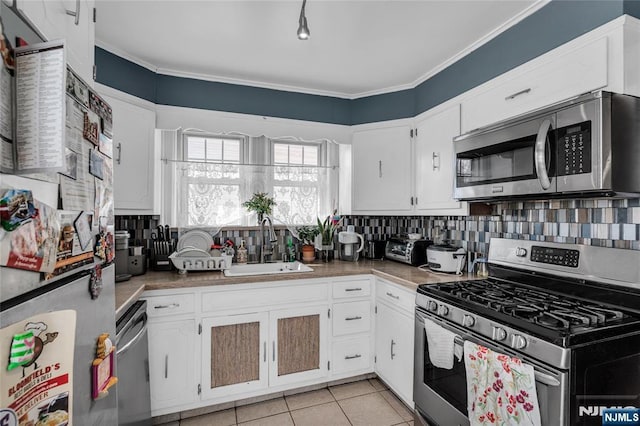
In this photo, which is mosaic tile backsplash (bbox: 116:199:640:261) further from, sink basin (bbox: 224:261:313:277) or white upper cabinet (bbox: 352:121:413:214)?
white upper cabinet (bbox: 352:121:413:214)

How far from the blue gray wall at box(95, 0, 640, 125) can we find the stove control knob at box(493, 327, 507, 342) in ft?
4.74

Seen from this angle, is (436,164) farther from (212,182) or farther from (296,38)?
(212,182)

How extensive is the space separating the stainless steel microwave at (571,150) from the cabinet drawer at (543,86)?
5.2 inches

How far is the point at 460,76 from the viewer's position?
7.48 ft

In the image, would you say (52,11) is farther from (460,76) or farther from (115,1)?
(460,76)

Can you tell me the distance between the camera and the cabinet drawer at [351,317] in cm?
Answer: 244

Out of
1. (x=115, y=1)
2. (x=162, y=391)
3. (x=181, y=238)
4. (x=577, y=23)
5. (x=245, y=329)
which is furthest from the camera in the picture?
(x=181, y=238)

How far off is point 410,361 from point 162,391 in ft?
5.25

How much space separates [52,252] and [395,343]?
7.04 feet

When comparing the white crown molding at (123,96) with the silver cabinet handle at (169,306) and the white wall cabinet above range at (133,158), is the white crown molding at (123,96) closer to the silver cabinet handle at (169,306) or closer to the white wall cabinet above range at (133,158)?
the white wall cabinet above range at (133,158)

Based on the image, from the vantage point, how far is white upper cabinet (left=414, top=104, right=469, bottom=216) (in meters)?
2.25

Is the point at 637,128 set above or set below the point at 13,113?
above

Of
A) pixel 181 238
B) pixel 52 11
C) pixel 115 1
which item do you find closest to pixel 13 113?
pixel 52 11

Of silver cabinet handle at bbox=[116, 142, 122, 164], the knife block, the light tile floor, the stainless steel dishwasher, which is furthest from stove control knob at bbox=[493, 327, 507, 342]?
silver cabinet handle at bbox=[116, 142, 122, 164]
